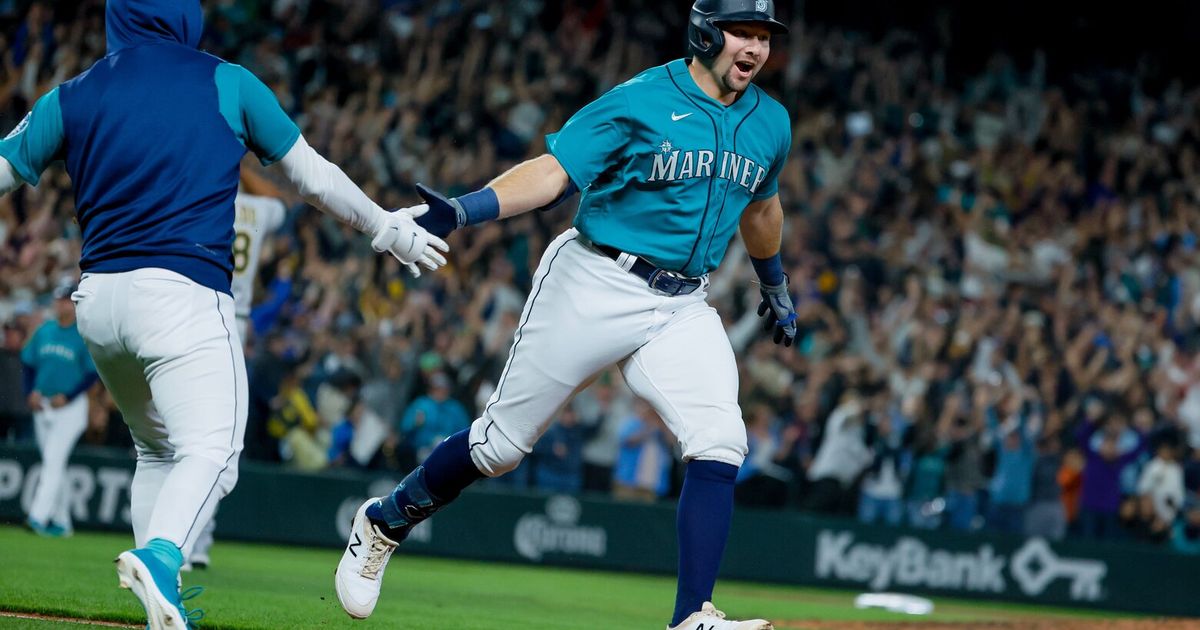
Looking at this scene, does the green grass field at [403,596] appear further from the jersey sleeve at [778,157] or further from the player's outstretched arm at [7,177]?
the jersey sleeve at [778,157]

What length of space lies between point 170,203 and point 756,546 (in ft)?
33.9

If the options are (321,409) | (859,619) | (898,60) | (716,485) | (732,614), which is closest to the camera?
(716,485)

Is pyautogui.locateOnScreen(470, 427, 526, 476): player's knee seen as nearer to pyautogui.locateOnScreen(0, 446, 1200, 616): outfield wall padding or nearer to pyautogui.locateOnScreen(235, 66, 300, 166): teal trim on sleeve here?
pyautogui.locateOnScreen(235, 66, 300, 166): teal trim on sleeve

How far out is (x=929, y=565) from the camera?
1462cm

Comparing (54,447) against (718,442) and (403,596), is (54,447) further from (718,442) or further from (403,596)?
(718,442)

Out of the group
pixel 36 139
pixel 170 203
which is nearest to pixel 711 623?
pixel 170 203

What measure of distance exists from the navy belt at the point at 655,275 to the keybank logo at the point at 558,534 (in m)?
8.50

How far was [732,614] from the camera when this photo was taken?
998 cm

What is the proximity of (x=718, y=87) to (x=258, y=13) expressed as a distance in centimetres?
1285

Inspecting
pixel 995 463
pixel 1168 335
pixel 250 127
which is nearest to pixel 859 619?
pixel 995 463

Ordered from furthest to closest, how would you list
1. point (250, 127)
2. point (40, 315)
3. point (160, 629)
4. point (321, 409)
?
1. point (321, 409)
2. point (40, 315)
3. point (250, 127)
4. point (160, 629)

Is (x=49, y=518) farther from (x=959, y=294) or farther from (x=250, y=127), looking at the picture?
(x=959, y=294)

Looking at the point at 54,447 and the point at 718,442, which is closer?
the point at 718,442

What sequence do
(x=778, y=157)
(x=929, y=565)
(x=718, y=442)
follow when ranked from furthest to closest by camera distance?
(x=929, y=565) < (x=778, y=157) < (x=718, y=442)
